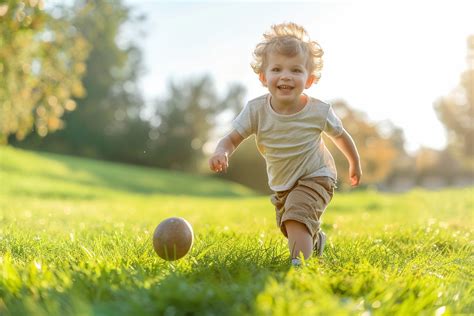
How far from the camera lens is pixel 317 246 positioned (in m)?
4.10

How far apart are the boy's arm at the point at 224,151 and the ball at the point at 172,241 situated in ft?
1.51

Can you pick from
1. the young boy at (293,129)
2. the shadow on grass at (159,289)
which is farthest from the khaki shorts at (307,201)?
the shadow on grass at (159,289)

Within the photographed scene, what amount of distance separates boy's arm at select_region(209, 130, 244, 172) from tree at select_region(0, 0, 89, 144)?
8.55 m

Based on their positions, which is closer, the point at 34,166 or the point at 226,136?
the point at 226,136

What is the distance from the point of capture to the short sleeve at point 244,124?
159 inches

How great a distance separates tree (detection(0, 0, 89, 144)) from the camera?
12.2 meters

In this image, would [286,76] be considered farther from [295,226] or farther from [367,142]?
[367,142]

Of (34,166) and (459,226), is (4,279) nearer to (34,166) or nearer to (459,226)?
(459,226)

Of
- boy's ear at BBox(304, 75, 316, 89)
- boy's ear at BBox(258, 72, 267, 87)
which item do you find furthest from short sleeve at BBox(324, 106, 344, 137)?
boy's ear at BBox(258, 72, 267, 87)

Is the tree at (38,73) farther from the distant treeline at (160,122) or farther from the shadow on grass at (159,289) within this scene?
the distant treeline at (160,122)

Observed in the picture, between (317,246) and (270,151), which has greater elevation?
(270,151)

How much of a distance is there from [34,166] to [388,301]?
2139 centimetres

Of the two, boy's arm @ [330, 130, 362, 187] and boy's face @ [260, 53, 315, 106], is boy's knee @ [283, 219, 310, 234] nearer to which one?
boy's arm @ [330, 130, 362, 187]

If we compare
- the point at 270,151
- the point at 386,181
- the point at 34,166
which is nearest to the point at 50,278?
the point at 270,151
